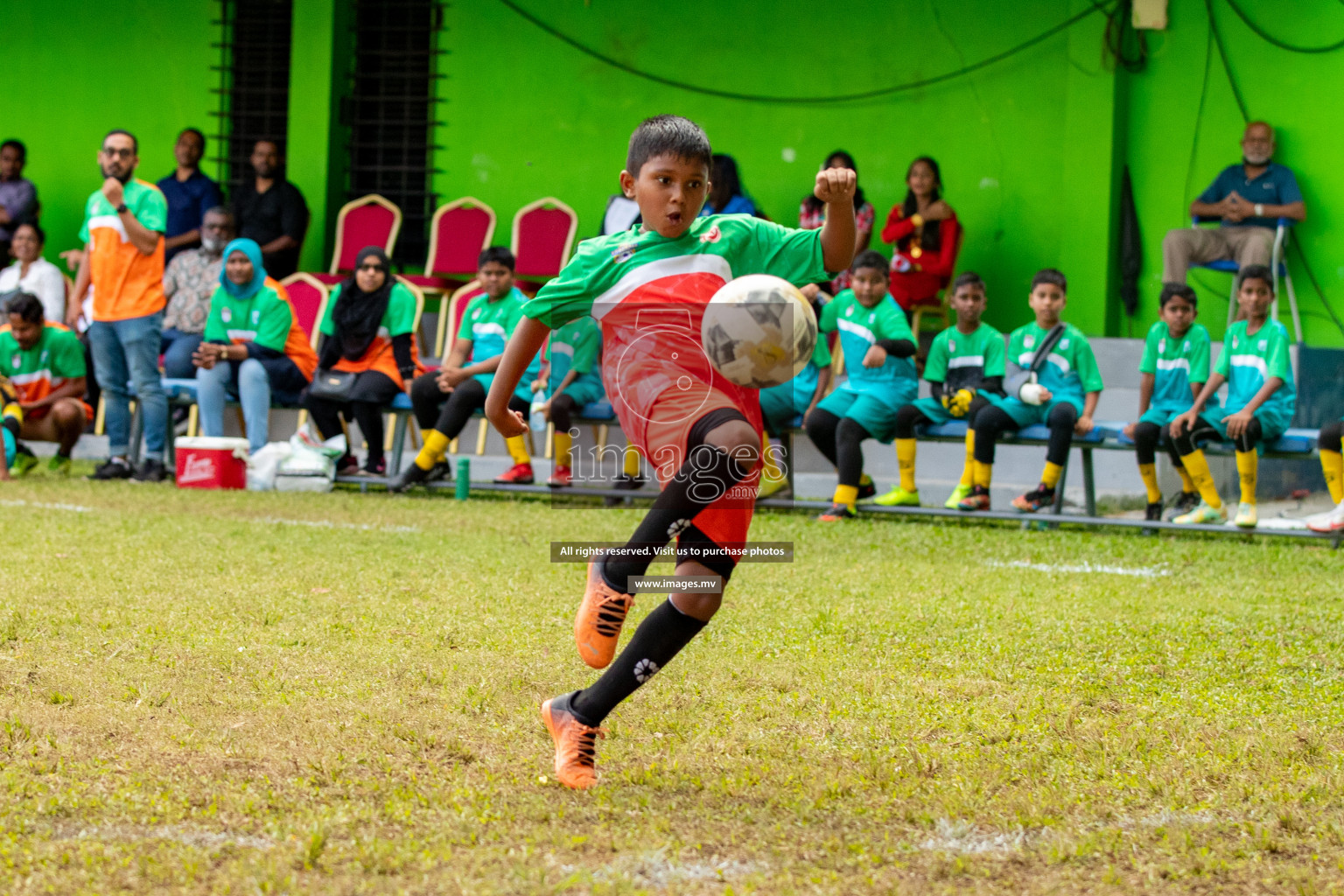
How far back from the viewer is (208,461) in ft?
27.2

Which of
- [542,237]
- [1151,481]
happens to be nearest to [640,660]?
[1151,481]

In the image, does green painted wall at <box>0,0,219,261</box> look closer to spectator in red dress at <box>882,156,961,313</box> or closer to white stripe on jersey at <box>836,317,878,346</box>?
spectator in red dress at <box>882,156,961,313</box>

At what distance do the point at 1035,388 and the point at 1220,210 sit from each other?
2712 mm

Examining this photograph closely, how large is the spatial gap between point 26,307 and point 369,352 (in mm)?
2292

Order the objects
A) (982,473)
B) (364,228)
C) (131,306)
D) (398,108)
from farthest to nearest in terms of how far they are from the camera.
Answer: (398,108)
(364,228)
(131,306)
(982,473)

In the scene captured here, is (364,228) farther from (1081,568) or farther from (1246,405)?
(1081,568)

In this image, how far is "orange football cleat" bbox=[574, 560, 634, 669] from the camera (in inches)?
104

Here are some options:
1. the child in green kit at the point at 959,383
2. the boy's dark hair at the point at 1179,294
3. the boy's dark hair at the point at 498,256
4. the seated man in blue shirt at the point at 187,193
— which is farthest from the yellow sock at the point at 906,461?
the seated man in blue shirt at the point at 187,193

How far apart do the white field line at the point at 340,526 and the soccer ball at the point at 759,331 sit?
4.05 metres

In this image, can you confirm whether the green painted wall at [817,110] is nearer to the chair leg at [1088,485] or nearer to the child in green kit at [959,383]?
the child in green kit at [959,383]

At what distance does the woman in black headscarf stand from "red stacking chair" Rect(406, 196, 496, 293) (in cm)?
211

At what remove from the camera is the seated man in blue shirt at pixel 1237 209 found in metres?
9.20

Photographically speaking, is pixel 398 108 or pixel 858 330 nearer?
pixel 858 330

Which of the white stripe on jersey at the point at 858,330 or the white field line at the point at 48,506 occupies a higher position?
the white stripe on jersey at the point at 858,330
